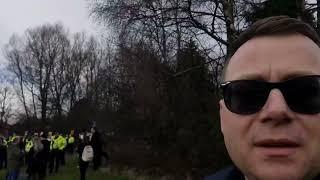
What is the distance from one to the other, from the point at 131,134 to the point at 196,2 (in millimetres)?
9485

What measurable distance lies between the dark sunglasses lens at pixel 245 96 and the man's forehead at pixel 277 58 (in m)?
0.02

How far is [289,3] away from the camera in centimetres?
1516

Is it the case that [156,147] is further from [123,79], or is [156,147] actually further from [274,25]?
[274,25]

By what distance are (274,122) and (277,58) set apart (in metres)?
0.18

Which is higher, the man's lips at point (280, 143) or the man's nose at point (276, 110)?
the man's nose at point (276, 110)

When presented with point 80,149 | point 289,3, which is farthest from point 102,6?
point 289,3

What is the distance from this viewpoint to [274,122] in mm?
1332

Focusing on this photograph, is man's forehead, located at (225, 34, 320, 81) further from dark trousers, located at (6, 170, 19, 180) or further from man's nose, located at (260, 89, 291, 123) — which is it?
dark trousers, located at (6, 170, 19, 180)

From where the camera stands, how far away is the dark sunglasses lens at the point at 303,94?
1.37 metres

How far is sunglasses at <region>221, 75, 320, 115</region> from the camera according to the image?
1.37m

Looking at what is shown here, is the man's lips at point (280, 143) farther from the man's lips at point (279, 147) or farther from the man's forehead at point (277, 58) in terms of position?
the man's forehead at point (277, 58)

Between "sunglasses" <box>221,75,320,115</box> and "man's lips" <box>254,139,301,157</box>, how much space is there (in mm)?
83

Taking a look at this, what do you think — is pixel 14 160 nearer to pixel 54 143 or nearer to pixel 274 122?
pixel 54 143

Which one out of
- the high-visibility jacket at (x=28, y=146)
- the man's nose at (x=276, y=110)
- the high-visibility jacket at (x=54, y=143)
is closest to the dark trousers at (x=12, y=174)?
the high-visibility jacket at (x=28, y=146)
